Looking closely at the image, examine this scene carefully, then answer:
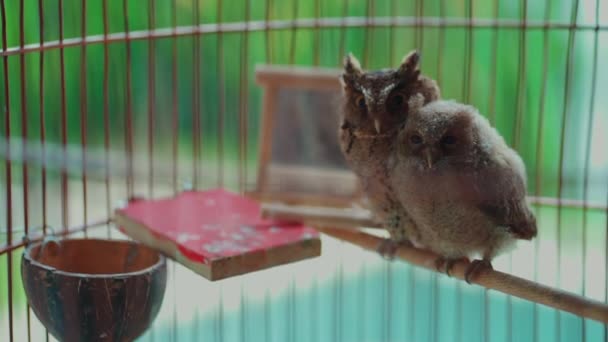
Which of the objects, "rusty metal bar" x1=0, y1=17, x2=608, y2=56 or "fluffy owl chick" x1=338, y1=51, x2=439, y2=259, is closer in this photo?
"fluffy owl chick" x1=338, y1=51, x2=439, y2=259

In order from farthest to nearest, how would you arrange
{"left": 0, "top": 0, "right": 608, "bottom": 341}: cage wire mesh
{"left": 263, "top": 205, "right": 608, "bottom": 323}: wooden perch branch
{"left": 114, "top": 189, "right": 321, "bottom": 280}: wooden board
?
1. {"left": 0, "top": 0, "right": 608, "bottom": 341}: cage wire mesh
2. {"left": 114, "top": 189, "right": 321, "bottom": 280}: wooden board
3. {"left": 263, "top": 205, "right": 608, "bottom": 323}: wooden perch branch

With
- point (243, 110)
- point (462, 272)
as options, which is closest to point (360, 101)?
point (462, 272)

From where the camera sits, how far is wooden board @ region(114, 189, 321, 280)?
1650 mm

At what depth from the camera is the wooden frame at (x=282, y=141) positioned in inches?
82.4

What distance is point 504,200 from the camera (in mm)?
1612

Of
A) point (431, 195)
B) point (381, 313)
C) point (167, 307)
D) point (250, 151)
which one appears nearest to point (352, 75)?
point (431, 195)

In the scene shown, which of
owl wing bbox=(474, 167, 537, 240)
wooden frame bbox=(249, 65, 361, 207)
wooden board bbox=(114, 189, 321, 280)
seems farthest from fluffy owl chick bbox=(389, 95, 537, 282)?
wooden frame bbox=(249, 65, 361, 207)

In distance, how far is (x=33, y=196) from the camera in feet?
11.4

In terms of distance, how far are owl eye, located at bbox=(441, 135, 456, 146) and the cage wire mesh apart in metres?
0.54

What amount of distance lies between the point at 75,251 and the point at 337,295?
1459 millimetres

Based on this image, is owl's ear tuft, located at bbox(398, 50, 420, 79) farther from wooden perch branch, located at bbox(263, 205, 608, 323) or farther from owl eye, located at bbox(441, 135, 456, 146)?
wooden perch branch, located at bbox(263, 205, 608, 323)

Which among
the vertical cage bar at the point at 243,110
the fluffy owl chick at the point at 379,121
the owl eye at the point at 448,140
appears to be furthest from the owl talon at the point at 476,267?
the vertical cage bar at the point at 243,110

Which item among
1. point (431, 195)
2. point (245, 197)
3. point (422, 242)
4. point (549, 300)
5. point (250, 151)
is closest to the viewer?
point (549, 300)

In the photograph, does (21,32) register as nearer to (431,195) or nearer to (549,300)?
(431,195)
